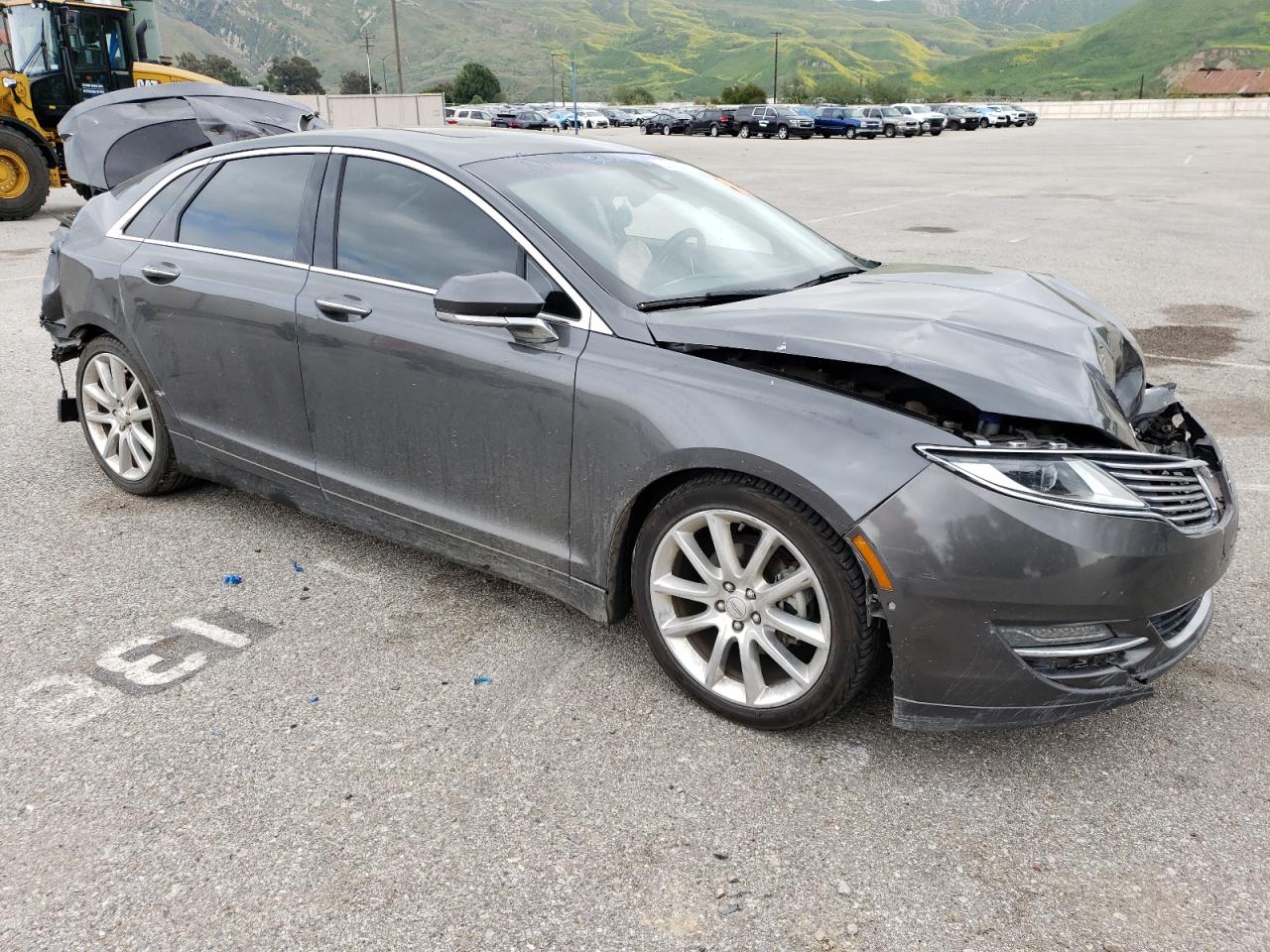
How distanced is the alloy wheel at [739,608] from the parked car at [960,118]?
205 ft

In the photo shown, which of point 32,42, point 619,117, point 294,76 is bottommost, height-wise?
point 619,117

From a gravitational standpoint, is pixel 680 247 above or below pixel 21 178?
above

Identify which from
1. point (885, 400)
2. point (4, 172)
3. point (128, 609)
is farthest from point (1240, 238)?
point (4, 172)

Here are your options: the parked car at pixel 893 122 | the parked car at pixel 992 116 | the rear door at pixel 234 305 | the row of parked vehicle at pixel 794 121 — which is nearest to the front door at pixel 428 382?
the rear door at pixel 234 305

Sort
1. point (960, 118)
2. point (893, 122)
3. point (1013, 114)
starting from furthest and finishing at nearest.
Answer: point (1013, 114)
point (960, 118)
point (893, 122)

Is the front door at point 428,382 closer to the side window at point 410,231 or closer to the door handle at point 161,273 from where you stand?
the side window at point 410,231

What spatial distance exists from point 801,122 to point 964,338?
48987 millimetres

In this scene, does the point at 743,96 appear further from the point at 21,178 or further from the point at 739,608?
the point at 739,608

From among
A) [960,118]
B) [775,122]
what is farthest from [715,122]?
[960,118]

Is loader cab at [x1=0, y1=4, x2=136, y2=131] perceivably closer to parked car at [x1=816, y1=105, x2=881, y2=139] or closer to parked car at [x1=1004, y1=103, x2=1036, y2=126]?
parked car at [x1=816, y1=105, x2=881, y2=139]

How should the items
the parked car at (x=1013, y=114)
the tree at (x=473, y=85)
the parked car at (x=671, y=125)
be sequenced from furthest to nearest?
1. the tree at (x=473, y=85)
2. the parked car at (x=1013, y=114)
3. the parked car at (x=671, y=125)

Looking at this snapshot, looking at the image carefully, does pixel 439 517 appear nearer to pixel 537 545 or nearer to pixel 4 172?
pixel 537 545

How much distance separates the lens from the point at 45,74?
1538cm

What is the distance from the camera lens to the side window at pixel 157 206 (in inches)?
173
